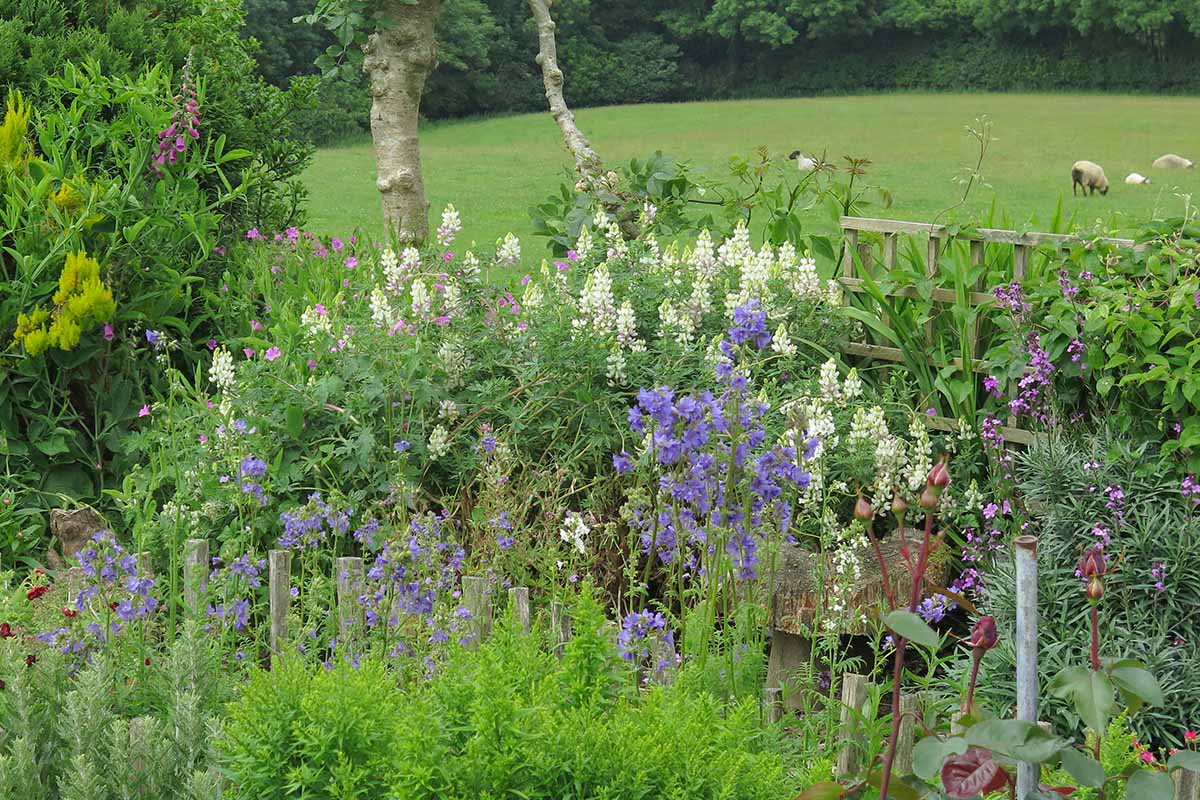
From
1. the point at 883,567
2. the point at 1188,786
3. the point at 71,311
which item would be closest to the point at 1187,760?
the point at 883,567

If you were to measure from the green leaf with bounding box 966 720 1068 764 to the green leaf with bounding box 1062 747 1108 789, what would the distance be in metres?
0.03

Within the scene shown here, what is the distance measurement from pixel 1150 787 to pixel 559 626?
5.27 ft

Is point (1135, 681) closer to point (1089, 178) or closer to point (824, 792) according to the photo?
point (824, 792)

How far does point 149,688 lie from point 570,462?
1.78 m

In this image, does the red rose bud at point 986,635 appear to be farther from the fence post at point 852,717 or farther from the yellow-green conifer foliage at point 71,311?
the yellow-green conifer foliage at point 71,311

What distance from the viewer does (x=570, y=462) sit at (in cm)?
418

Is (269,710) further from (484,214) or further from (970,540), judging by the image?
(484,214)

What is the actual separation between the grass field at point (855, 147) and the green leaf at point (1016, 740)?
40.1 feet

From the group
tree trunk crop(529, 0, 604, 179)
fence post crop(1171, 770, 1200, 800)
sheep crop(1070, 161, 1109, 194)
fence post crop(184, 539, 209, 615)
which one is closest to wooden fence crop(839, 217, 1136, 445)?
tree trunk crop(529, 0, 604, 179)

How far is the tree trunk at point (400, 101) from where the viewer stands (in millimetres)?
7027

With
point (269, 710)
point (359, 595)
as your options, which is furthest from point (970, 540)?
point (269, 710)

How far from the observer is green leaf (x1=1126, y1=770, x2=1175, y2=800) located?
1.67m

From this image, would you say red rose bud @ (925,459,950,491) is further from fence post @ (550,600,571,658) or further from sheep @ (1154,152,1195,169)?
sheep @ (1154,152,1195,169)

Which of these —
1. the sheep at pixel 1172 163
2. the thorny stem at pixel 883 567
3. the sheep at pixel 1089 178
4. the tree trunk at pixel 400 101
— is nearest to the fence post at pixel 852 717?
the thorny stem at pixel 883 567
